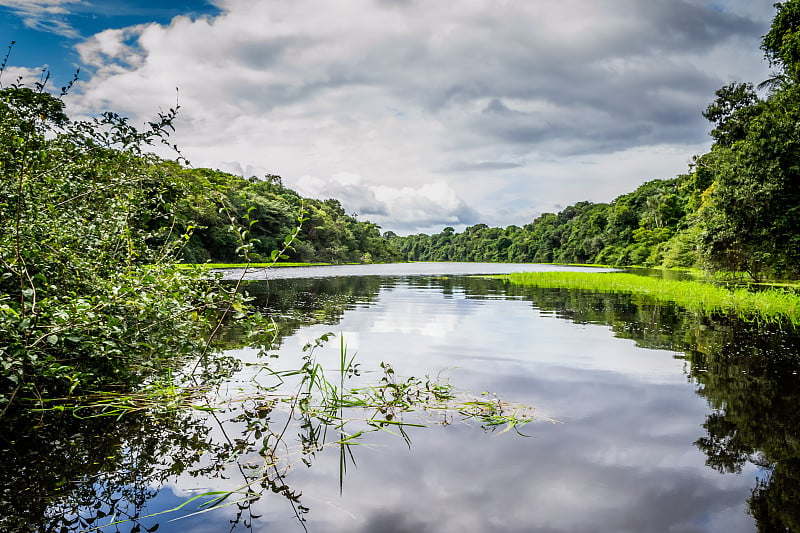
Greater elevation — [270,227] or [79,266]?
[270,227]

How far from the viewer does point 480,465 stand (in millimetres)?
5262

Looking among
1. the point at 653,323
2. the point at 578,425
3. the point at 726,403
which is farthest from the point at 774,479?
the point at 653,323

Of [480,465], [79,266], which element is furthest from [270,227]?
[480,465]

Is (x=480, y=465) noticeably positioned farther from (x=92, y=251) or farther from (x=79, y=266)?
(x=92, y=251)

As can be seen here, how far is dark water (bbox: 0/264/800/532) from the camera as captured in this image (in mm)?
4168

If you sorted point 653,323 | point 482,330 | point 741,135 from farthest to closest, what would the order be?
point 741,135, point 653,323, point 482,330

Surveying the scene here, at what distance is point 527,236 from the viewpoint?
196 m

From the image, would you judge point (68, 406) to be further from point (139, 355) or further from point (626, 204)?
point (626, 204)

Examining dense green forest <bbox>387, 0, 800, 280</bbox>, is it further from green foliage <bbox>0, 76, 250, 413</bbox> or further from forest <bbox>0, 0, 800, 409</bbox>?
green foliage <bbox>0, 76, 250, 413</bbox>

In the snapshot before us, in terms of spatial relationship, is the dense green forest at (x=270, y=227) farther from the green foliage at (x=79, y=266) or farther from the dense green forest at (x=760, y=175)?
the dense green forest at (x=760, y=175)

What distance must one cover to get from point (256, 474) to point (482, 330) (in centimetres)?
1106

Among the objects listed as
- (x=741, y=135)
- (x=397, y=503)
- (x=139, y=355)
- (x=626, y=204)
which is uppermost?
(x=626, y=204)

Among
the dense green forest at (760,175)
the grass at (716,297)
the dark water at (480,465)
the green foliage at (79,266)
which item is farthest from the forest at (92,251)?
the dense green forest at (760,175)

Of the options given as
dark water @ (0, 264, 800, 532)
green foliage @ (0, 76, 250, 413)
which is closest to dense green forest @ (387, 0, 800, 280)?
dark water @ (0, 264, 800, 532)
